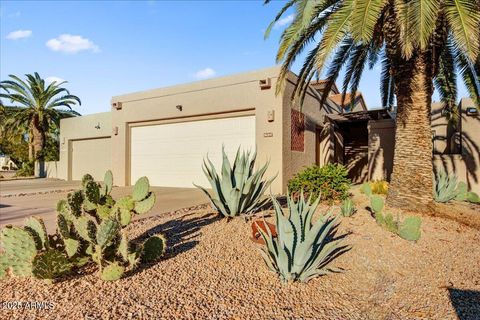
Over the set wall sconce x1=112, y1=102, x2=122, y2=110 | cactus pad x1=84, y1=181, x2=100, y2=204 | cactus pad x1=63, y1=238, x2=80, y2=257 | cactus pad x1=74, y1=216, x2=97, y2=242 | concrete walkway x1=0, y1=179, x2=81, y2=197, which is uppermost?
wall sconce x1=112, y1=102, x2=122, y2=110

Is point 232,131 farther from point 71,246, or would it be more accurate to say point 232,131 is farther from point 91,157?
point 91,157

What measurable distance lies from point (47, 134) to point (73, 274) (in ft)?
80.4

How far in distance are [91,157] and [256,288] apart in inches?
644

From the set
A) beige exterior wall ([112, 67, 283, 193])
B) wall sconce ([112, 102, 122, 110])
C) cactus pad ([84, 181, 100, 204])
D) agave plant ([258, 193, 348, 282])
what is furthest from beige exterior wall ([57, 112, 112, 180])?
agave plant ([258, 193, 348, 282])

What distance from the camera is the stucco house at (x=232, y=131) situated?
35.4ft

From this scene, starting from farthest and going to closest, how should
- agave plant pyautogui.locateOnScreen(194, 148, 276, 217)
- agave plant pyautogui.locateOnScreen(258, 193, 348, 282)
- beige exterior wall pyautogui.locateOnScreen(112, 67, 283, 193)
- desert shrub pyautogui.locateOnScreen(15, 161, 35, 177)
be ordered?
desert shrub pyautogui.locateOnScreen(15, 161, 35, 177) < beige exterior wall pyautogui.locateOnScreen(112, 67, 283, 193) < agave plant pyautogui.locateOnScreen(194, 148, 276, 217) < agave plant pyautogui.locateOnScreen(258, 193, 348, 282)

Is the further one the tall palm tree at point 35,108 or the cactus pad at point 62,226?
the tall palm tree at point 35,108

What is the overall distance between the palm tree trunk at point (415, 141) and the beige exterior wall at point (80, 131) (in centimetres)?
1341

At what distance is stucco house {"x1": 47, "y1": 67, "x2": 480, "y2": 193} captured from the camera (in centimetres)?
1080

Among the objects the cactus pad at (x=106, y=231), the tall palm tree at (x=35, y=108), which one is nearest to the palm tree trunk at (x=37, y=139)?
the tall palm tree at (x=35, y=108)

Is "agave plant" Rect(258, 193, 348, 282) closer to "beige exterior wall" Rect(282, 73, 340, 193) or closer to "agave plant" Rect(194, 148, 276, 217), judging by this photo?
"agave plant" Rect(194, 148, 276, 217)

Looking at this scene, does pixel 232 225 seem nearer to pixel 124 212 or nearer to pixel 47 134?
pixel 124 212

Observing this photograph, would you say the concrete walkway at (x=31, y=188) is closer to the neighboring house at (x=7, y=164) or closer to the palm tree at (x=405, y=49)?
the palm tree at (x=405, y=49)

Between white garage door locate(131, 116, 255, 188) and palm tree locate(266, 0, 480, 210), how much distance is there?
3037 mm
